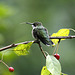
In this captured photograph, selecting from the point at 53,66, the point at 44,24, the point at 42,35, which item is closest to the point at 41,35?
the point at 42,35

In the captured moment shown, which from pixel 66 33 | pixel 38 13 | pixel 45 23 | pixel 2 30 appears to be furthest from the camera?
pixel 38 13

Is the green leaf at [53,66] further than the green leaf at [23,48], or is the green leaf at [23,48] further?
the green leaf at [23,48]

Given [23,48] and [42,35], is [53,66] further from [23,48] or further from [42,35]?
[42,35]

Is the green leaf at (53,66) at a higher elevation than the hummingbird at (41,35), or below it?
below

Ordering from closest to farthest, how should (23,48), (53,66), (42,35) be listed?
(53,66) < (23,48) < (42,35)

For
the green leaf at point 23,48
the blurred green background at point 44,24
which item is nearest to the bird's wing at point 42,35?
the green leaf at point 23,48

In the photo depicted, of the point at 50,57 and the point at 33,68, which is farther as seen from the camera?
the point at 33,68

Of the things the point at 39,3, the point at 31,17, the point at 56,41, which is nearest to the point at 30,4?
the point at 39,3

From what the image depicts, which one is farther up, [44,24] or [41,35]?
[41,35]

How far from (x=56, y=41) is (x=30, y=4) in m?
11.9

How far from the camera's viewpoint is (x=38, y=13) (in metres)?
12.6

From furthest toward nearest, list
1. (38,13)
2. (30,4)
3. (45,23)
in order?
(30,4)
(38,13)
(45,23)

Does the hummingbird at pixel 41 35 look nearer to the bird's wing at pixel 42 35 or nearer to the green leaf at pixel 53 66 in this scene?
the bird's wing at pixel 42 35

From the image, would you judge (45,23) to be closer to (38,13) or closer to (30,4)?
(38,13)
